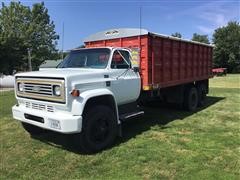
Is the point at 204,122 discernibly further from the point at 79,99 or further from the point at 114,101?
the point at 79,99

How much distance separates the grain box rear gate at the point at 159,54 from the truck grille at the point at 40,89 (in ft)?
9.47

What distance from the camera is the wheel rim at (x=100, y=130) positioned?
624 centimetres

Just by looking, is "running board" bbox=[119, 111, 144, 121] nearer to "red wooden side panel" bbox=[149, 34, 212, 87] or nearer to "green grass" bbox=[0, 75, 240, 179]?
"green grass" bbox=[0, 75, 240, 179]

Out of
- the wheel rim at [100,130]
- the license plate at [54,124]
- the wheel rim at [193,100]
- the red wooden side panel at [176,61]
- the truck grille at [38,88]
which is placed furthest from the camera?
the wheel rim at [193,100]

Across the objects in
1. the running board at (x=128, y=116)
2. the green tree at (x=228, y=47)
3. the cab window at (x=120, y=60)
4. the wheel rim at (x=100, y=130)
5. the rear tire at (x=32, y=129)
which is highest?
the green tree at (x=228, y=47)

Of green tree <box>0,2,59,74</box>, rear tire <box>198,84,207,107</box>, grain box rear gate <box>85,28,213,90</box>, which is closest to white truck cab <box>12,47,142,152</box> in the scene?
grain box rear gate <box>85,28,213,90</box>

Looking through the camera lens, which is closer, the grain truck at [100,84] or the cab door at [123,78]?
the grain truck at [100,84]

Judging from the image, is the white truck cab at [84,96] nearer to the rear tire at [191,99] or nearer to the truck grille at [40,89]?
the truck grille at [40,89]

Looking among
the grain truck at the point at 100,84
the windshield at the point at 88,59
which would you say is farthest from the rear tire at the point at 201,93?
the windshield at the point at 88,59

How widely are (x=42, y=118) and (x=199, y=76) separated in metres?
7.36

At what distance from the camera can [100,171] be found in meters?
5.25

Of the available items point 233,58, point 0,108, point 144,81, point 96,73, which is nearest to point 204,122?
point 144,81

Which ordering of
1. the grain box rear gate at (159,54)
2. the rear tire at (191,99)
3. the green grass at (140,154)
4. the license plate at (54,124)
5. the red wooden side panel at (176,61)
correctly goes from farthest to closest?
the rear tire at (191,99)
the red wooden side panel at (176,61)
the grain box rear gate at (159,54)
the license plate at (54,124)
the green grass at (140,154)

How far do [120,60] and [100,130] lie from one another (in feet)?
5.96
